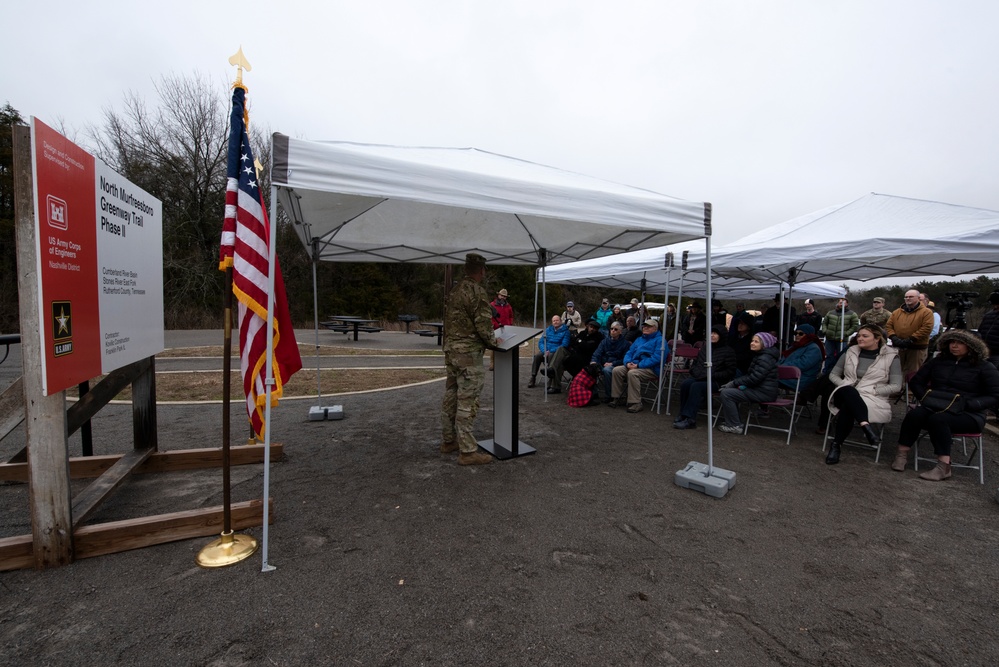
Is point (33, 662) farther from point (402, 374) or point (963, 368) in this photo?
point (402, 374)

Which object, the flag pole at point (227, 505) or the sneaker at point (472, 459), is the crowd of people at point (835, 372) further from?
the flag pole at point (227, 505)

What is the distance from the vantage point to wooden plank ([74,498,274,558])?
2875 millimetres

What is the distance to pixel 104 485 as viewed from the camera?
11.5 ft

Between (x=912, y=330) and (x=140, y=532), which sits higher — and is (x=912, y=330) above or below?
above

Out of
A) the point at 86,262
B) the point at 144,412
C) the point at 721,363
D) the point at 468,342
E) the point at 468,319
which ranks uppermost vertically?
the point at 86,262

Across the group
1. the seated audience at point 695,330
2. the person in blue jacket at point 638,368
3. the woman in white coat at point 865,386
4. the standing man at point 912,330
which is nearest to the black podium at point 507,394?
the person in blue jacket at point 638,368

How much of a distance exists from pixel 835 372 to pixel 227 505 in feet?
20.0

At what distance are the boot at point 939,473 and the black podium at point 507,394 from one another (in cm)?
364

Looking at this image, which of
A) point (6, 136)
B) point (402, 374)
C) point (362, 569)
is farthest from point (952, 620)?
point (6, 136)

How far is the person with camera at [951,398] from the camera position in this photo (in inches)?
173

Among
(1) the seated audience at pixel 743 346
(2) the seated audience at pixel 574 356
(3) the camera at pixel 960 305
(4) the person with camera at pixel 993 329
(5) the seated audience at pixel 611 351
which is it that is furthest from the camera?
(3) the camera at pixel 960 305

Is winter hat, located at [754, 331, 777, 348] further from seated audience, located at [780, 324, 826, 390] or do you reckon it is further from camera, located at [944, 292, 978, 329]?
camera, located at [944, 292, 978, 329]

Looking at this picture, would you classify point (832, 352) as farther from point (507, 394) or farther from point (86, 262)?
point (86, 262)

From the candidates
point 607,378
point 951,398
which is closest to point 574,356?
point 607,378
